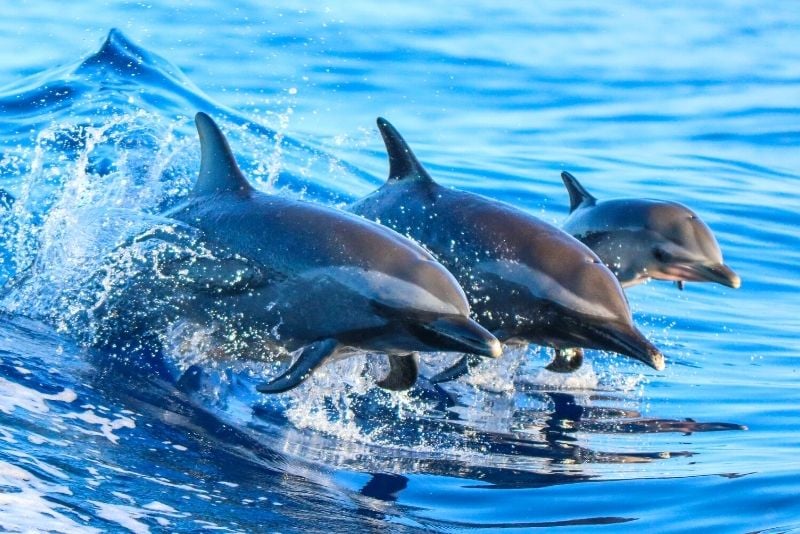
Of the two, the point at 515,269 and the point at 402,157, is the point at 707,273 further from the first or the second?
the point at 402,157

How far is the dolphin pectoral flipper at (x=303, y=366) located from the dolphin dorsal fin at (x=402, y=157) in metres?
1.51

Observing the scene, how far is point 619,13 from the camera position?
2791 centimetres

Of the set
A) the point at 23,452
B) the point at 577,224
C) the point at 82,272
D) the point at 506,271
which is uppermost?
the point at 577,224

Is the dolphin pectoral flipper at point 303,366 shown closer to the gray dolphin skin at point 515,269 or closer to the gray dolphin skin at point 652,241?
the gray dolphin skin at point 515,269

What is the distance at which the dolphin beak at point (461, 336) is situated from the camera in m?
5.79

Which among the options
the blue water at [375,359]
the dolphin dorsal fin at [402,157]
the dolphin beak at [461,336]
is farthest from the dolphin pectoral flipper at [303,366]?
the dolphin dorsal fin at [402,157]

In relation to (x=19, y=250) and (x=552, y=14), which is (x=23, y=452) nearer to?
(x=19, y=250)

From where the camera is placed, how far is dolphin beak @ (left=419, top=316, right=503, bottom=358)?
579cm

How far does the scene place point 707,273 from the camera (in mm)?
7875

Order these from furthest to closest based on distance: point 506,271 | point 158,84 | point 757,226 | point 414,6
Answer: point 414,6 → point 158,84 → point 757,226 → point 506,271

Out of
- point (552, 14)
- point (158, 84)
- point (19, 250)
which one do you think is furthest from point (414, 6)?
point (19, 250)

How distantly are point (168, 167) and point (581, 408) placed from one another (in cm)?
426

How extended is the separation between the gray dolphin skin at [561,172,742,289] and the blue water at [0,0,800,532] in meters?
0.77

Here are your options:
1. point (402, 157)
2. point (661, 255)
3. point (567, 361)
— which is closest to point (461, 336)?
point (567, 361)
